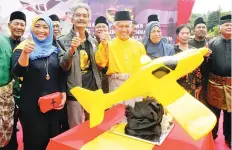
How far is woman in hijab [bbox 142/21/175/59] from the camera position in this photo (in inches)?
82.5

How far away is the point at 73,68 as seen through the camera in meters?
1.69

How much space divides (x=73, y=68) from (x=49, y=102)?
1.10 feet

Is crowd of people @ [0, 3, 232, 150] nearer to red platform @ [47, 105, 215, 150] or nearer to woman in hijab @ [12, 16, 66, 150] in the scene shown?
woman in hijab @ [12, 16, 66, 150]

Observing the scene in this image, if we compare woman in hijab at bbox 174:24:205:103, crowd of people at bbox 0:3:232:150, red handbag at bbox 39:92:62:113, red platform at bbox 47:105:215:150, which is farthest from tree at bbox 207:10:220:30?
red handbag at bbox 39:92:62:113

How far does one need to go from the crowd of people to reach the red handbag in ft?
0.18

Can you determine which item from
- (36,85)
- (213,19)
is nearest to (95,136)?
(36,85)

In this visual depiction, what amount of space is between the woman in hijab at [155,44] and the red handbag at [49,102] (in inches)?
38.1

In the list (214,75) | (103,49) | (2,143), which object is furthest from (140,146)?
(214,75)

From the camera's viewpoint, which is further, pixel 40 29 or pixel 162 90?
pixel 40 29

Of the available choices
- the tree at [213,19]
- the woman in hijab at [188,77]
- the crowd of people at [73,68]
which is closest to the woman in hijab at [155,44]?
the crowd of people at [73,68]

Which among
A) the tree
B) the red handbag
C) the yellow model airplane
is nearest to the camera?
the yellow model airplane

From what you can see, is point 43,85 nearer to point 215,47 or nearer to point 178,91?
point 178,91

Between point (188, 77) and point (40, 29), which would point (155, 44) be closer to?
point (188, 77)

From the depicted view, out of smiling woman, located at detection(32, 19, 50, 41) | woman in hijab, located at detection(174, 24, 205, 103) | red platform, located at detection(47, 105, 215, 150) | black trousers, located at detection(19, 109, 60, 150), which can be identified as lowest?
black trousers, located at detection(19, 109, 60, 150)
